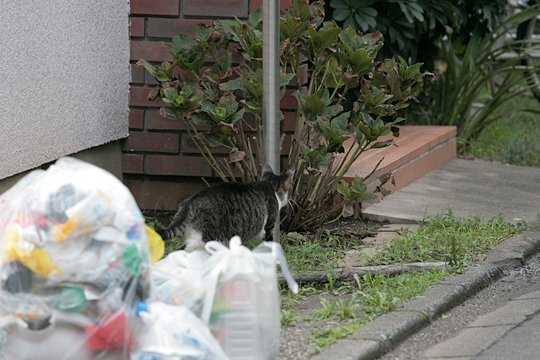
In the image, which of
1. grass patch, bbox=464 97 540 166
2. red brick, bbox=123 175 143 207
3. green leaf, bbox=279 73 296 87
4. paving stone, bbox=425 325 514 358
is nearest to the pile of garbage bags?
paving stone, bbox=425 325 514 358

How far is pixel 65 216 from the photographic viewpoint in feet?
11.4

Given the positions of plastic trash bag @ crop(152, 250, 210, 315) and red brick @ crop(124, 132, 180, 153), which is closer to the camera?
plastic trash bag @ crop(152, 250, 210, 315)

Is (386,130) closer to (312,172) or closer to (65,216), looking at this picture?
(312,172)

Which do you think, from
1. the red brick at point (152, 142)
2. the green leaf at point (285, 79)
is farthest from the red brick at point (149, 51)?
the green leaf at point (285, 79)

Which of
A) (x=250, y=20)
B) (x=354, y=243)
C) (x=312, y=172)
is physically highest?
(x=250, y=20)

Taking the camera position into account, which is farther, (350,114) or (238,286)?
(350,114)

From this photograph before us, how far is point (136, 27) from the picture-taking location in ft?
20.7

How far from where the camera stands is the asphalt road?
14.2 feet

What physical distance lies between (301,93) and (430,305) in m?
1.58

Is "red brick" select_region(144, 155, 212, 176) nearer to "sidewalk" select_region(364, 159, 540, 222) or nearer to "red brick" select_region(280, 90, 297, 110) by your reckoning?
"red brick" select_region(280, 90, 297, 110)

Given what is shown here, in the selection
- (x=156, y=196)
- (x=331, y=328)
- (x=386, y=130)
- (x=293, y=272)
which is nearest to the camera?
(x=331, y=328)

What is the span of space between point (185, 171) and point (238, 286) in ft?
9.10

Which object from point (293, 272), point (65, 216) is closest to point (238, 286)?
point (65, 216)

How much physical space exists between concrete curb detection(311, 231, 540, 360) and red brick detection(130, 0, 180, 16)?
90.1 inches
